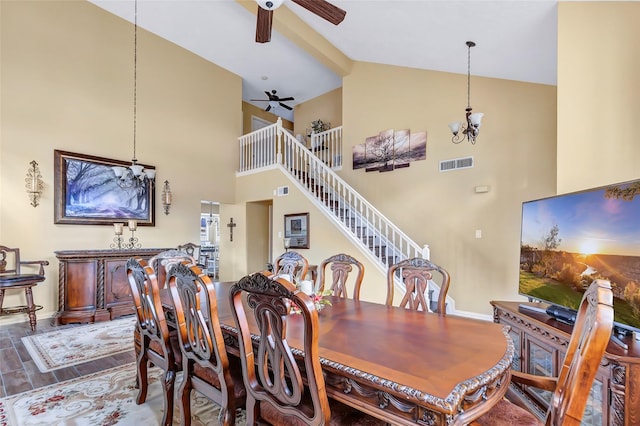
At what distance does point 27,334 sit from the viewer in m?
4.02

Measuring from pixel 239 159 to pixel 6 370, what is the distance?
5.66 meters

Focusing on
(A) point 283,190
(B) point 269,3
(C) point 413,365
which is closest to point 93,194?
(A) point 283,190

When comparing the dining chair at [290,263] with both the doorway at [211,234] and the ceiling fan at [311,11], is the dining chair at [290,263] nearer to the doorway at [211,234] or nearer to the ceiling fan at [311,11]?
the ceiling fan at [311,11]

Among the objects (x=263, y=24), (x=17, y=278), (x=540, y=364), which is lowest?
(x=540, y=364)

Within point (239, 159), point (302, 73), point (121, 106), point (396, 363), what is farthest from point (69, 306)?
point (302, 73)

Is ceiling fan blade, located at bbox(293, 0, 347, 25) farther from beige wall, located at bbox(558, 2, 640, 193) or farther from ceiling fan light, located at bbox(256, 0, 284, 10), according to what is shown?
beige wall, located at bbox(558, 2, 640, 193)

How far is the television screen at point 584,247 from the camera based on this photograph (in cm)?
169

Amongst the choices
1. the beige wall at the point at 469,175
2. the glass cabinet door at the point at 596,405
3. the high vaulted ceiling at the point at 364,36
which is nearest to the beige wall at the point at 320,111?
the high vaulted ceiling at the point at 364,36

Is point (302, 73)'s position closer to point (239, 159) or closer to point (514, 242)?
point (239, 159)

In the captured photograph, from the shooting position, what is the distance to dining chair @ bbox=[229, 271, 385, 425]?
3.88 feet

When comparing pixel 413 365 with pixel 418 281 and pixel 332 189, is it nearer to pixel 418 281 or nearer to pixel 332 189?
pixel 418 281

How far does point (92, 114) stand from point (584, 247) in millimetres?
6793

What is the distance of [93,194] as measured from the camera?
5320mm

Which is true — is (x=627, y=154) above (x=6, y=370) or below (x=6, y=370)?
above
